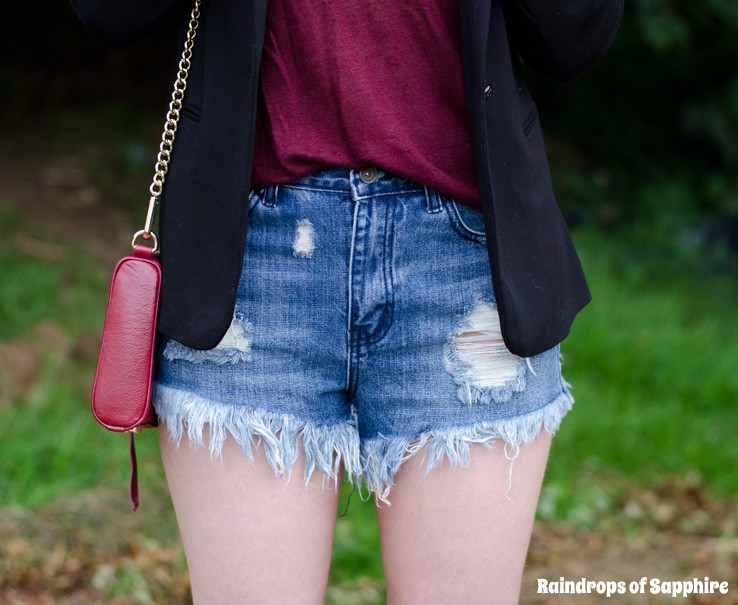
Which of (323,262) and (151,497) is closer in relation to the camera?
(323,262)

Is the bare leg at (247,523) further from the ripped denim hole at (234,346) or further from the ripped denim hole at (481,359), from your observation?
the ripped denim hole at (481,359)

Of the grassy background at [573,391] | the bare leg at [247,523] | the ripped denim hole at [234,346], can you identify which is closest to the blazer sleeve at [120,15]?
the ripped denim hole at [234,346]

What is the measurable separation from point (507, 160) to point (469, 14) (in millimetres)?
208

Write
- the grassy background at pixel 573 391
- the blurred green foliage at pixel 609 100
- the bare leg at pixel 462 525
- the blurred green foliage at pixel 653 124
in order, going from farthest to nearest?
the blurred green foliage at pixel 609 100, the blurred green foliage at pixel 653 124, the grassy background at pixel 573 391, the bare leg at pixel 462 525

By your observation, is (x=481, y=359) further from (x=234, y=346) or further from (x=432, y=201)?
(x=234, y=346)

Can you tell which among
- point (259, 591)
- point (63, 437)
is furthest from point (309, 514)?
point (63, 437)

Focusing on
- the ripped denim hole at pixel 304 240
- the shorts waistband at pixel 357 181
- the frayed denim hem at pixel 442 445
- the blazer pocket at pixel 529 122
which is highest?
the blazer pocket at pixel 529 122

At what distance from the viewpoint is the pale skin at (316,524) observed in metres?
1.22

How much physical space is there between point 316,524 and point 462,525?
0.23 m

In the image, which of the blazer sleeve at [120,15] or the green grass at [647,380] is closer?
the blazer sleeve at [120,15]

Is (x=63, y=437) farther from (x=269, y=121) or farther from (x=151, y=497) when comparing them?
(x=269, y=121)

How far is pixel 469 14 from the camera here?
1102 millimetres

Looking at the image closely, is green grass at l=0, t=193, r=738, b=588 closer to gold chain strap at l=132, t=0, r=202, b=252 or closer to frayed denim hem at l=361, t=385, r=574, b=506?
frayed denim hem at l=361, t=385, r=574, b=506

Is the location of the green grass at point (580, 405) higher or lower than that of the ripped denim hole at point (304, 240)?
lower
